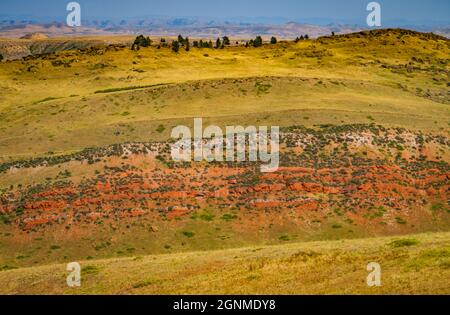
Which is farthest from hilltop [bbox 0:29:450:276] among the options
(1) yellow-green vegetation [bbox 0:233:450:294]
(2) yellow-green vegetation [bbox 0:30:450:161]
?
(1) yellow-green vegetation [bbox 0:233:450:294]

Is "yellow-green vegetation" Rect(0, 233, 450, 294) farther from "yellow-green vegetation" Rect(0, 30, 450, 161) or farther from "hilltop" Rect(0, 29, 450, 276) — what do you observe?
"yellow-green vegetation" Rect(0, 30, 450, 161)

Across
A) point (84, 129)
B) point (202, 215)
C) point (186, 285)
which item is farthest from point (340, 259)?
point (84, 129)

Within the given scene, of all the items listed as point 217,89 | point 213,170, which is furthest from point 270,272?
point 217,89

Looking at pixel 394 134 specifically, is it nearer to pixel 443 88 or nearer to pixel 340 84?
pixel 340 84

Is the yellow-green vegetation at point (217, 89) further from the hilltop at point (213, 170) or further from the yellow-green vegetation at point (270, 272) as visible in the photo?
the yellow-green vegetation at point (270, 272)

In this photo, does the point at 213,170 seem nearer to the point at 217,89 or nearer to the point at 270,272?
the point at 270,272

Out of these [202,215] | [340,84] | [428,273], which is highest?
[340,84]
